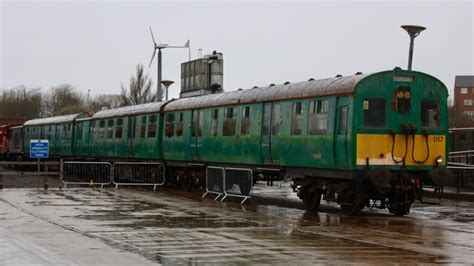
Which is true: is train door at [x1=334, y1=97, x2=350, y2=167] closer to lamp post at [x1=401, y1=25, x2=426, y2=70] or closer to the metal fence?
the metal fence

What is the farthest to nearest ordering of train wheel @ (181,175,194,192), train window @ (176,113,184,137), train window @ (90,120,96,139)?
train window @ (90,120,96,139)
train window @ (176,113,184,137)
train wheel @ (181,175,194,192)

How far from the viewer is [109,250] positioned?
11.8m

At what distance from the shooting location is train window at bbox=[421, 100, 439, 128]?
18656 mm

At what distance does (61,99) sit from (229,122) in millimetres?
98907

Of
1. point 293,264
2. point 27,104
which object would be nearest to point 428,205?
point 293,264

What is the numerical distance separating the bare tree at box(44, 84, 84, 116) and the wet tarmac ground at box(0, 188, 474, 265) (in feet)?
314

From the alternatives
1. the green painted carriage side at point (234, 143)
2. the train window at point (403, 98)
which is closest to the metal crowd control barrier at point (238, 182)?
the green painted carriage side at point (234, 143)

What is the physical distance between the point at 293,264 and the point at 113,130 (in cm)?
2575

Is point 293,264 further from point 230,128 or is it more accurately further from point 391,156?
point 230,128

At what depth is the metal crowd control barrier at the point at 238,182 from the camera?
2220cm

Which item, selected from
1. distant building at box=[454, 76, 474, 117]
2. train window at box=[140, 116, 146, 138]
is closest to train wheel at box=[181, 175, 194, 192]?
train window at box=[140, 116, 146, 138]

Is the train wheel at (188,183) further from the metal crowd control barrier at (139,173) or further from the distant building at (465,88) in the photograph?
the distant building at (465,88)

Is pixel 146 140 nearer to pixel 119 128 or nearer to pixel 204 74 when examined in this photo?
pixel 119 128

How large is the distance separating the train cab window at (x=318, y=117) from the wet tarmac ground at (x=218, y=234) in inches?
82.2
